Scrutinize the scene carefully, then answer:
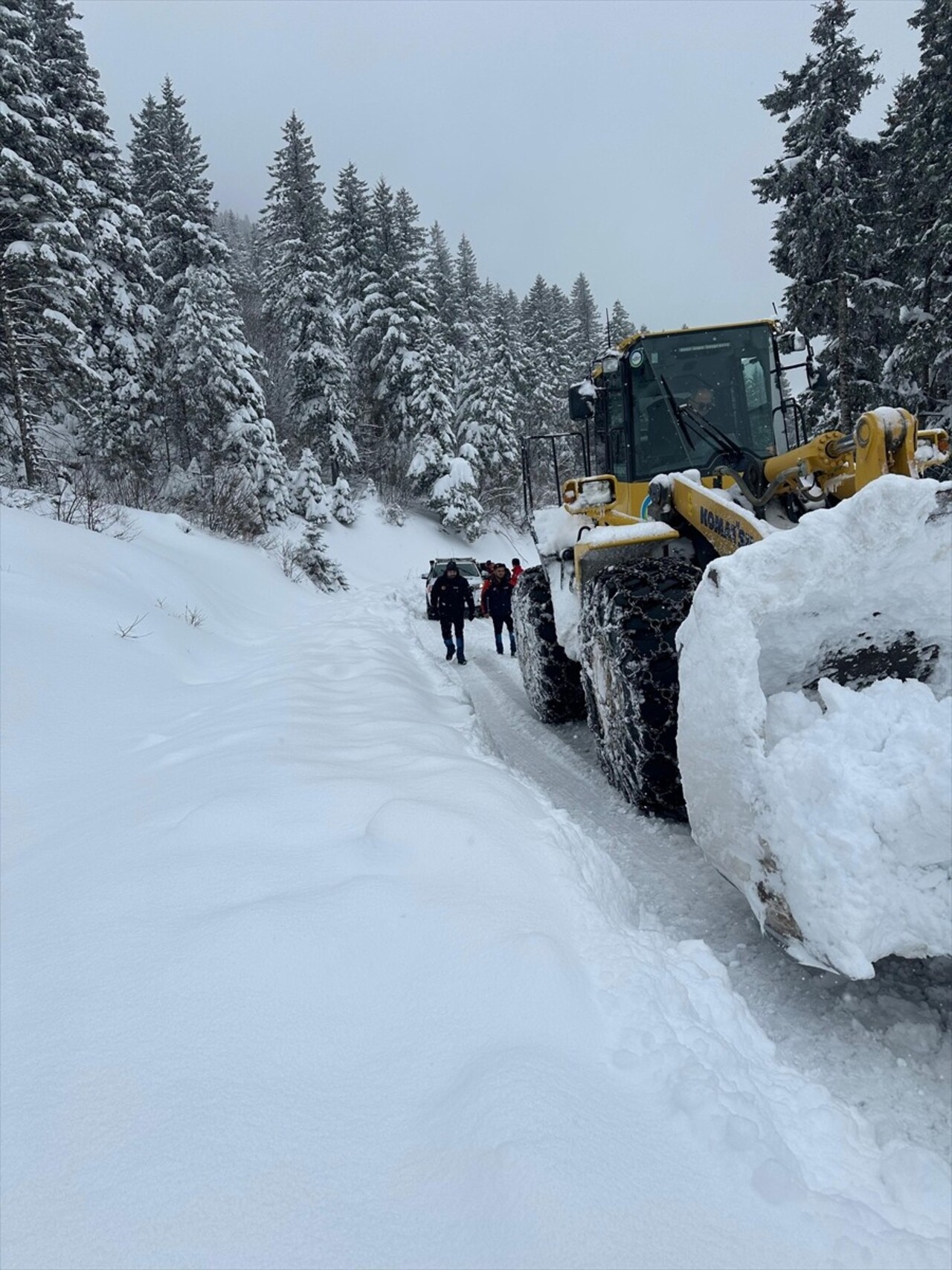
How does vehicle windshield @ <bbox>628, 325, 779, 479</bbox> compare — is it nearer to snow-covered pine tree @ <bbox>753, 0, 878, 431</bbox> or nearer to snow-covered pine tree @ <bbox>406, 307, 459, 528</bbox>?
snow-covered pine tree @ <bbox>753, 0, 878, 431</bbox>

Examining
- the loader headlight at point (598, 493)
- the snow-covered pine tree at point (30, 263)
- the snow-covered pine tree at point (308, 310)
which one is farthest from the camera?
the snow-covered pine tree at point (308, 310)

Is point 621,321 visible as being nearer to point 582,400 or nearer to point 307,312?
point 307,312

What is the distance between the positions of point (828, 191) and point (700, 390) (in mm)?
16203

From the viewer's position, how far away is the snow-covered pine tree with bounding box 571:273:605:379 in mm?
47250

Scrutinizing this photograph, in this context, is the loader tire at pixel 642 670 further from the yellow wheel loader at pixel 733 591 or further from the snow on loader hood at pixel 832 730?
the snow on loader hood at pixel 832 730

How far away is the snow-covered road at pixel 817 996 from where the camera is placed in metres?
2.07

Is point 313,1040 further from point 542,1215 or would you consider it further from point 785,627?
point 785,627

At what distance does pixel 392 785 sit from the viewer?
3.69 metres

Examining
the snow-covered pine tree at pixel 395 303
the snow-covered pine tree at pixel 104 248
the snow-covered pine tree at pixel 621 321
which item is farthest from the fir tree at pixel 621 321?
the snow-covered pine tree at pixel 104 248

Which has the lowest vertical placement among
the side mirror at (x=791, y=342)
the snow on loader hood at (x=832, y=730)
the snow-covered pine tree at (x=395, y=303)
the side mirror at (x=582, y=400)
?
the snow on loader hood at (x=832, y=730)

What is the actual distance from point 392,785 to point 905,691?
235cm

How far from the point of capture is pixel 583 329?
180 feet

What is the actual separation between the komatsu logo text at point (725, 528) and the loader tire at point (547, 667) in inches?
84.2

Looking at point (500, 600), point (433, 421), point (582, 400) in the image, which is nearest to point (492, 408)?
point (433, 421)
